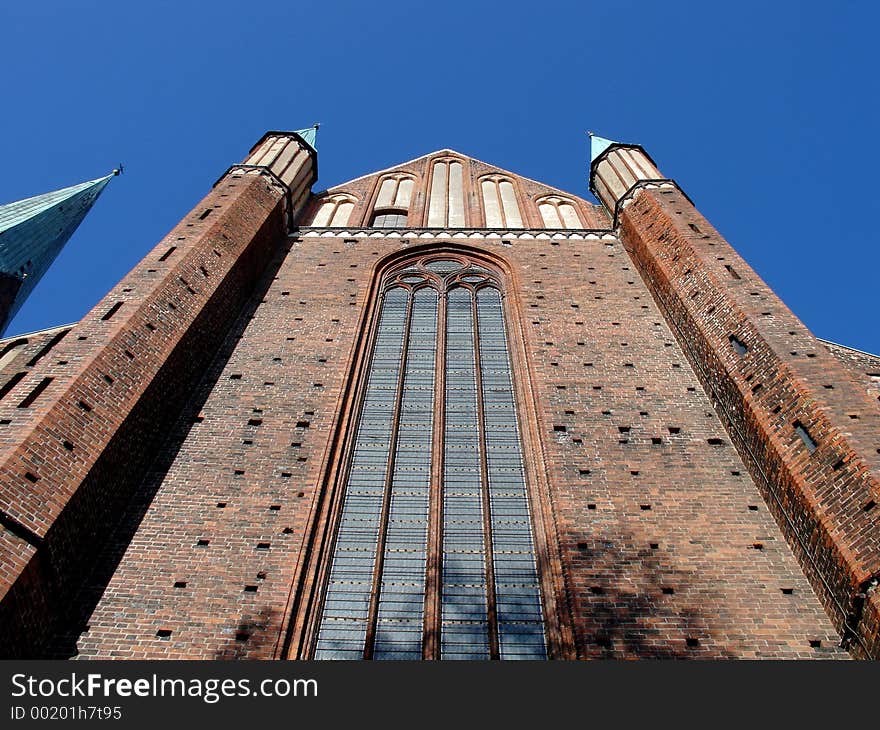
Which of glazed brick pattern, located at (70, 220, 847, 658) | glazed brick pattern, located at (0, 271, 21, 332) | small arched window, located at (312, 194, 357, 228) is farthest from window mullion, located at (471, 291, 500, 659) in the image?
glazed brick pattern, located at (0, 271, 21, 332)

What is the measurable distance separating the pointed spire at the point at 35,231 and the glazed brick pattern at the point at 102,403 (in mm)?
8408

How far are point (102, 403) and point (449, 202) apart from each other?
12.4 meters

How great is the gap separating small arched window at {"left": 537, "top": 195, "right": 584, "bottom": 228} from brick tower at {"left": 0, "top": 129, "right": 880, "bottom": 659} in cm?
388

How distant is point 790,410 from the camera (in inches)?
372

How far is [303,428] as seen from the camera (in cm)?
1076

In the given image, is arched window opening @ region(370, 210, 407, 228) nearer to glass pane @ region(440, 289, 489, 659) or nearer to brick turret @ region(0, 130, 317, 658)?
brick turret @ region(0, 130, 317, 658)

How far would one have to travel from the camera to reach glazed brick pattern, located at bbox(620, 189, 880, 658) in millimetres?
7758

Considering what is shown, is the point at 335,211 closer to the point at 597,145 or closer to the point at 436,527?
the point at 597,145

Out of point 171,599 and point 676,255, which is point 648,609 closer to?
point 171,599

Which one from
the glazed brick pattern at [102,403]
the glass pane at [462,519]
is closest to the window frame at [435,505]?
the glass pane at [462,519]

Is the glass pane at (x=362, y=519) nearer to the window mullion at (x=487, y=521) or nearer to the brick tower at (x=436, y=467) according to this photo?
the brick tower at (x=436, y=467)

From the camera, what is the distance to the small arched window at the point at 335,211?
18.8 metres

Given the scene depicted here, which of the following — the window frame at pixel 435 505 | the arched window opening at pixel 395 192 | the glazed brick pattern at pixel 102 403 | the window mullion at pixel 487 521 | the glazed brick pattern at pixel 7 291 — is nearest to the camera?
the glazed brick pattern at pixel 102 403

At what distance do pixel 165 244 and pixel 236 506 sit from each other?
577 cm
